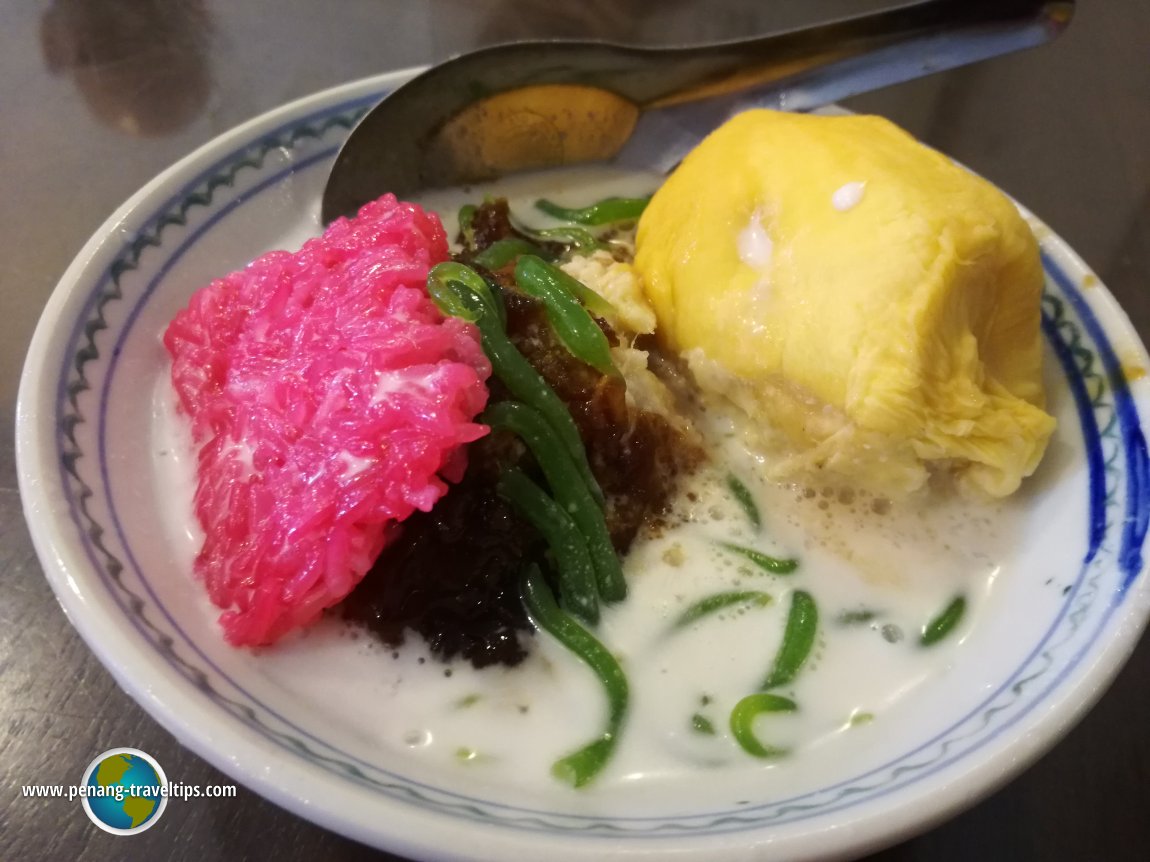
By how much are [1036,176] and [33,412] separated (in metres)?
2.98

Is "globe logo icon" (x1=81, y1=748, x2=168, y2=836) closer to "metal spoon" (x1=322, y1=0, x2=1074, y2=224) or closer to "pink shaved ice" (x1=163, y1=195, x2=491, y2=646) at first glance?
"pink shaved ice" (x1=163, y1=195, x2=491, y2=646)

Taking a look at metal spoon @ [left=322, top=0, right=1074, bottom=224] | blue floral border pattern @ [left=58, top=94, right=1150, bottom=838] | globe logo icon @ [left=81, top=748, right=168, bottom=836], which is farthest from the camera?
metal spoon @ [left=322, top=0, right=1074, bottom=224]

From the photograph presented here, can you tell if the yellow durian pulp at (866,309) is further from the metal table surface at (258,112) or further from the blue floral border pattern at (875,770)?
the metal table surface at (258,112)

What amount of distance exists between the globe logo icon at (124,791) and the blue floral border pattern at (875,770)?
42 centimetres

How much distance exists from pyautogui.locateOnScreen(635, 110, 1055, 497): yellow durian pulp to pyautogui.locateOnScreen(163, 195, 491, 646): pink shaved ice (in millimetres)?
541

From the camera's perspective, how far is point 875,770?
1160 mm

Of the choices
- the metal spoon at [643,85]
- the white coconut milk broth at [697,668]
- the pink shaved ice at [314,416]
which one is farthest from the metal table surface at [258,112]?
the metal spoon at [643,85]

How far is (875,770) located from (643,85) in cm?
170

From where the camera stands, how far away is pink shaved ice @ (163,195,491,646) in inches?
48.3

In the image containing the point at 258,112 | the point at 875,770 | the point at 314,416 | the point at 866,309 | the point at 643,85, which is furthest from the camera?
the point at 258,112

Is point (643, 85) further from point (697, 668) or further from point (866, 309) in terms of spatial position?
point (697, 668)

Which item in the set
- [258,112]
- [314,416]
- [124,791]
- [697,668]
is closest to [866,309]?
[697,668]

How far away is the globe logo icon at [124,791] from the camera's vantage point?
4.52ft

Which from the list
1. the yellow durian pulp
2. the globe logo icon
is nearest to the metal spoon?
the yellow durian pulp
